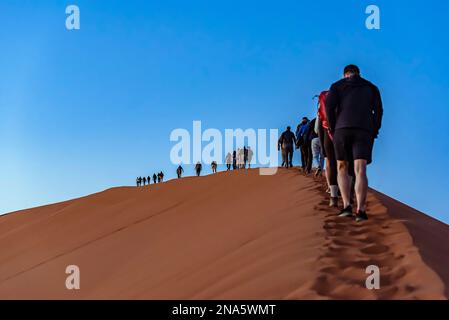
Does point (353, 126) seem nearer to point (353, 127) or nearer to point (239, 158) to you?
point (353, 127)

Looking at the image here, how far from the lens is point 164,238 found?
945 cm

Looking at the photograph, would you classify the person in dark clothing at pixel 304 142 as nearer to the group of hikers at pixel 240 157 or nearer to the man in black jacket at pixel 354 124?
the man in black jacket at pixel 354 124

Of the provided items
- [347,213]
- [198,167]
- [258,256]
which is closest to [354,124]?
[347,213]

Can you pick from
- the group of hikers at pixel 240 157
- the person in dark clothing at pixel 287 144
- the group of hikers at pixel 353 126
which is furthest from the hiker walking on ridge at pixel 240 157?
the group of hikers at pixel 353 126

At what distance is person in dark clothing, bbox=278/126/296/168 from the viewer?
17.6 metres

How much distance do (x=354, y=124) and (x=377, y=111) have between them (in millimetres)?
374

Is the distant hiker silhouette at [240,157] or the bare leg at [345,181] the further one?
the distant hiker silhouette at [240,157]

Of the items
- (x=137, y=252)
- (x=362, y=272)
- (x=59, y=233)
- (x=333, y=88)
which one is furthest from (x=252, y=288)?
(x=59, y=233)

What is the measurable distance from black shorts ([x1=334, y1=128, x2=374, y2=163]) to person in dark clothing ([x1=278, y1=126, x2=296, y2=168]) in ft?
36.0

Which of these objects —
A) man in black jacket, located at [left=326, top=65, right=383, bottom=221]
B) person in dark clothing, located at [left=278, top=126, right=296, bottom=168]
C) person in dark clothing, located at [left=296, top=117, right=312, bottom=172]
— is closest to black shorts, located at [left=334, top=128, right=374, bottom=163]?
man in black jacket, located at [left=326, top=65, right=383, bottom=221]

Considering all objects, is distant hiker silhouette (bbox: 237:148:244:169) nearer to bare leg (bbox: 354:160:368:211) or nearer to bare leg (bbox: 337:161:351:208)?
bare leg (bbox: 337:161:351:208)

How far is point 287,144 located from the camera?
17812 millimetres

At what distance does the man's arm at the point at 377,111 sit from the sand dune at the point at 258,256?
103cm

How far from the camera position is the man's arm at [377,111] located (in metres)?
6.34
